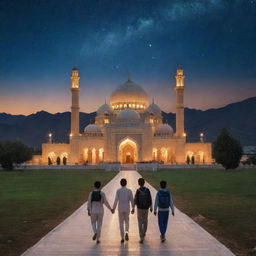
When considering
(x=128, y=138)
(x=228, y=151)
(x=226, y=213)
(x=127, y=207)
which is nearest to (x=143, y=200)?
(x=127, y=207)

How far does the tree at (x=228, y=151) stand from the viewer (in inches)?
1654

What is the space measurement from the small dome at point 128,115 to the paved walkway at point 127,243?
4715cm

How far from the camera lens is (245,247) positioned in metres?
8.02

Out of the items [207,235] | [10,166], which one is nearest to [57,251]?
[207,235]

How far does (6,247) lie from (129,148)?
50334 mm

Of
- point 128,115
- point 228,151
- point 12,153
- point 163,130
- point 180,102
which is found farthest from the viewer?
point 163,130

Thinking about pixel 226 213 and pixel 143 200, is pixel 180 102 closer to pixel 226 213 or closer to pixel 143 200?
pixel 226 213

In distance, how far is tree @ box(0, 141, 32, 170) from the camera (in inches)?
1747

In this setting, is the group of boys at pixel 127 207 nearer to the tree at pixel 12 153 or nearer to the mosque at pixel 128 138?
the tree at pixel 12 153

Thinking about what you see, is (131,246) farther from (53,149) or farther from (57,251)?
(53,149)

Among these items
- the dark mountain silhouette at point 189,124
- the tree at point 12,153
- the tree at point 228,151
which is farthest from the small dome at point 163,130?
the dark mountain silhouette at point 189,124

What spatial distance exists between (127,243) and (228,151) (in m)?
35.9

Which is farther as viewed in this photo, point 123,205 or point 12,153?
point 12,153

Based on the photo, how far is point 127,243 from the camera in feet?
25.9
